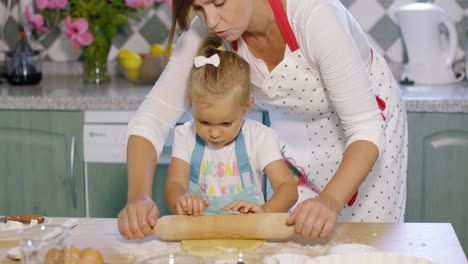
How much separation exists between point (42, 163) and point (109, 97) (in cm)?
41

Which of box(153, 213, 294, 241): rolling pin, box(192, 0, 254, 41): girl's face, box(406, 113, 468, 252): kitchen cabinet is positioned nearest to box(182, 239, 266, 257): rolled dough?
box(153, 213, 294, 241): rolling pin

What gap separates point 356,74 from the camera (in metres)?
1.17

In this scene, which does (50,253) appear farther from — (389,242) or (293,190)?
(293,190)

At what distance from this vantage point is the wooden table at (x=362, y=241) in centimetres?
101

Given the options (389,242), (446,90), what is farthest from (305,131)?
(446,90)

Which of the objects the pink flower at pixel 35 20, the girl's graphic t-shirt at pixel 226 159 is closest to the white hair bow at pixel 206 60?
the girl's graphic t-shirt at pixel 226 159

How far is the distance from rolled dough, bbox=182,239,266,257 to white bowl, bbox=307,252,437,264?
169 mm

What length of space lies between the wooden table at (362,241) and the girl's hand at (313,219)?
1.2 inches

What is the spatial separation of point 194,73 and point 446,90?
1.29m

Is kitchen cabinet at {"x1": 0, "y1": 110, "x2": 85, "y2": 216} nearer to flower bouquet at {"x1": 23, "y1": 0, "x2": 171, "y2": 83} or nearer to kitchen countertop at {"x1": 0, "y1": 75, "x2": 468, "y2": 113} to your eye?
kitchen countertop at {"x1": 0, "y1": 75, "x2": 468, "y2": 113}

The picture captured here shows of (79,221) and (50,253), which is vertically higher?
(50,253)

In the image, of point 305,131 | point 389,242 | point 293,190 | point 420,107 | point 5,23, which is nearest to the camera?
point 389,242

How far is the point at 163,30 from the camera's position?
277 centimetres

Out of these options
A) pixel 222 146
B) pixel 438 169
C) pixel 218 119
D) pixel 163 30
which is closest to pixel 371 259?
pixel 218 119
